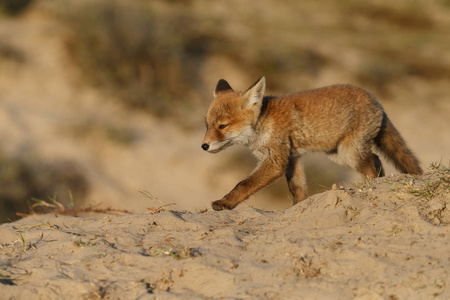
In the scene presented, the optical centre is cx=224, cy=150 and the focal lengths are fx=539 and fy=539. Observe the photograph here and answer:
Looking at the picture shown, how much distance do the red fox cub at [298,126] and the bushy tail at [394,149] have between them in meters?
0.02

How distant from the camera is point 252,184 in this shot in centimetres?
570

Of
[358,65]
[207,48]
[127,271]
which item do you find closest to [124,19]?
[207,48]

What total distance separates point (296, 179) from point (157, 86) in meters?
8.10

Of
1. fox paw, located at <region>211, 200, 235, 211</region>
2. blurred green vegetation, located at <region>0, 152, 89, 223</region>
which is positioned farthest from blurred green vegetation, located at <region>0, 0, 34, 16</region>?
fox paw, located at <region>211, 200, 235, 211</region>

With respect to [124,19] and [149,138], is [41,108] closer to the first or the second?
[149,138]

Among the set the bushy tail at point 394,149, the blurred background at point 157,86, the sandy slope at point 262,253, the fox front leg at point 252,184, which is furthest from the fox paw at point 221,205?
the blurred background at point 157,86

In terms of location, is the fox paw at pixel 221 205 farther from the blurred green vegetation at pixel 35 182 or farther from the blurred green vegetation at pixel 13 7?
the blurred green vegetation at pixel 13 7

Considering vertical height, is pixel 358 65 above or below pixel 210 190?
above

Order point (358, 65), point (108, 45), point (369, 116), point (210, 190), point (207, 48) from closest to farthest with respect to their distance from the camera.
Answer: point (369, 116)
point (210, 190)
point (108, 45)
point (207, 48)
point (358, 65)

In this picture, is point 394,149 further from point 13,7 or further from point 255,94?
point 13,7

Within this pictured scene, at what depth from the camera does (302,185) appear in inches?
244

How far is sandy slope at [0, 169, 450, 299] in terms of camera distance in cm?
324

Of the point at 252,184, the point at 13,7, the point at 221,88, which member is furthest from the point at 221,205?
the point at 13,7

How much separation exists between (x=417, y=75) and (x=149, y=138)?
9004 millimetres
